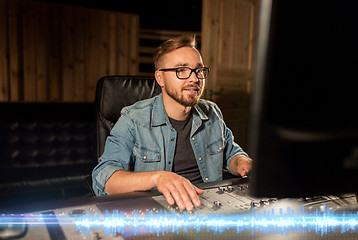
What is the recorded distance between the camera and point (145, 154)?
1.49m

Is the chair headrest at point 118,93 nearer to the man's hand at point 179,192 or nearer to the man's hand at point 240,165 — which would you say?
the man's hand at point 240,165

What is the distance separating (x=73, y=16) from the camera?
441 cm

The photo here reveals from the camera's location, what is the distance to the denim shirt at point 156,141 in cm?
143

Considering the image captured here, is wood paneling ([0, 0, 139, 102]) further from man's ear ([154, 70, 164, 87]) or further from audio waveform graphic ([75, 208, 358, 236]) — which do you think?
audio waveform graphic ([75, 208, 358, 236])

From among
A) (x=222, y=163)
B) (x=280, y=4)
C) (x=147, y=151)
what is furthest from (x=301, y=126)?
(x=222, y=163)

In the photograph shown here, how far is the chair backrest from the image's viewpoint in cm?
172

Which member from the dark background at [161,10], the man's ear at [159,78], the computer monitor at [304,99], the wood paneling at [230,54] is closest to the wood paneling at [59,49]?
the dark background at [161,10]

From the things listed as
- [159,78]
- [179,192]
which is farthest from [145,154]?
[179,192]

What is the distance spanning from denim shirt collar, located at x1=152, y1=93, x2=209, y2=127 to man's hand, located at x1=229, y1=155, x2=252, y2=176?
0.84ft

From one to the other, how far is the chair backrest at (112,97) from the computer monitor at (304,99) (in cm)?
133

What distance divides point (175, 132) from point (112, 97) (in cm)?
44

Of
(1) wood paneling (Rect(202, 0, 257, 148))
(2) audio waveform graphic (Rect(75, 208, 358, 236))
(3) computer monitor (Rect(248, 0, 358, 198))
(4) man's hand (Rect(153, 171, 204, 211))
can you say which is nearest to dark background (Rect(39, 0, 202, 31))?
(1) wood paneling (Rect(202, 0, 257, 148))

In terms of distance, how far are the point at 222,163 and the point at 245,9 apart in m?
2.83

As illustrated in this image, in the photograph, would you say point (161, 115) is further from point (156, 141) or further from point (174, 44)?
point (174, 44)
